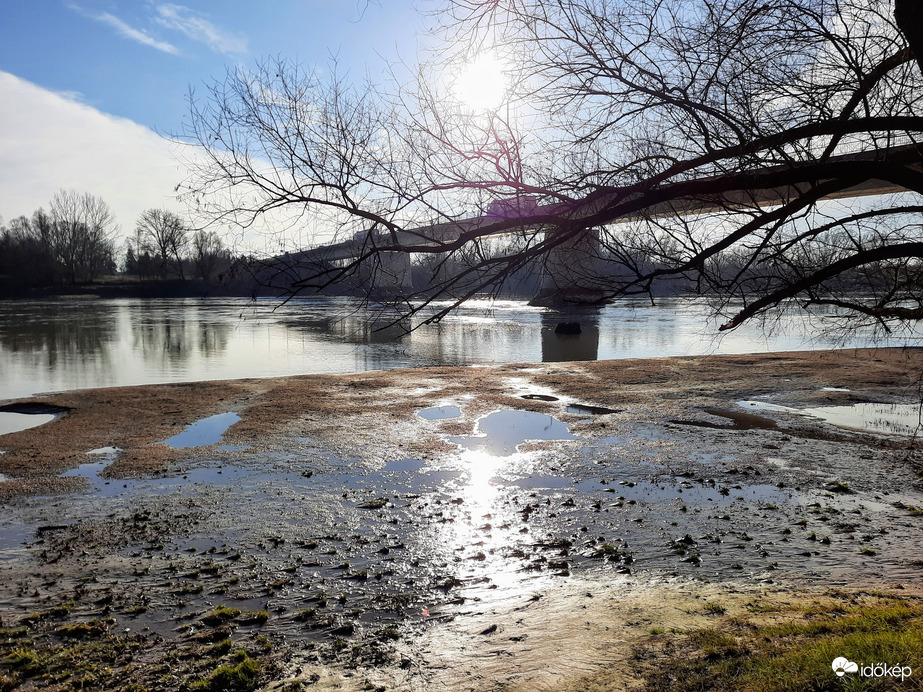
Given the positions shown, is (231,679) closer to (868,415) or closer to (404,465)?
(404,465)

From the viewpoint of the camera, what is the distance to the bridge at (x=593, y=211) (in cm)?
440

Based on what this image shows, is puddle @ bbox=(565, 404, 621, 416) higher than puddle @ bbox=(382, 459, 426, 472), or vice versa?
puddle @ bbox=(565, 404, 621, 416)

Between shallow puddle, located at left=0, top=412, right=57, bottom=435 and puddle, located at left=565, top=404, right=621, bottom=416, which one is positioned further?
puddle, located at left=565, top=404, right=621, bottom=416

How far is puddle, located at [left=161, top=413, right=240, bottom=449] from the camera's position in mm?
11688

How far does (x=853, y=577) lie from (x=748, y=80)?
4.23 m

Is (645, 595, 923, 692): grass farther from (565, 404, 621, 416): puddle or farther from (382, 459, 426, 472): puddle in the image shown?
(565, 404, 621, 416): puddle

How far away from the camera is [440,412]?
47.1 ft

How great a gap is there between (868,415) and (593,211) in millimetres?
11940

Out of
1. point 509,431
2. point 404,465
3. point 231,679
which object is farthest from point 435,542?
point 509,431

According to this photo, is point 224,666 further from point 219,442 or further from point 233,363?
point 233,363

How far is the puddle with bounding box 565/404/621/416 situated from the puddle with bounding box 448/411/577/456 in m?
1.01

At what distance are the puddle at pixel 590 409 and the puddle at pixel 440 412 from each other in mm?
2552

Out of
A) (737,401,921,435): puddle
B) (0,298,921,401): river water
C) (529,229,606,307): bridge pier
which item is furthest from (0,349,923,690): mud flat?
(0,298,921,401): river water

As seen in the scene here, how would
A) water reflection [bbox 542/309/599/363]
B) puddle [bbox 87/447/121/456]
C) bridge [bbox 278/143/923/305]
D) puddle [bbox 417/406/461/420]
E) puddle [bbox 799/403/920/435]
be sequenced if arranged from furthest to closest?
water reflection [bbox 542/309/599/363] < puddle [bbox 417/406/461/420] < puddle [bbox 799/403/920/435] < puddle [bbox 87/447/121/456] < bridge [bbox 278/143/923/305]
